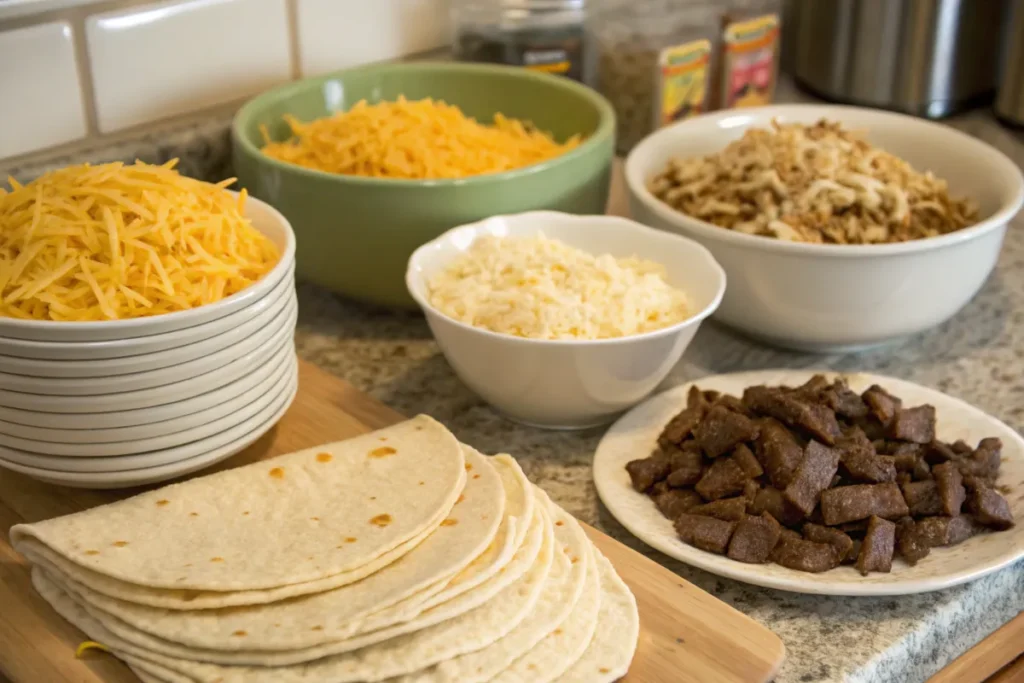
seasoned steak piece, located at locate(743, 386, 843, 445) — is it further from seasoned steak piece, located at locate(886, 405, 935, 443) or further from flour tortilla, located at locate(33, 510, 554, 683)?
flour tortilla, located at locate(33, 510, 554, 683)

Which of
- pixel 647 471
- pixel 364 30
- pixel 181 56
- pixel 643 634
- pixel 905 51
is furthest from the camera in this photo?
pixel 905 51

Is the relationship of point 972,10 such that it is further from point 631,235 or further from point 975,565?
point 975,565

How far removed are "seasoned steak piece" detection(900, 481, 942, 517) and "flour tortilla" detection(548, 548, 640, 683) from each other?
1.21 feet

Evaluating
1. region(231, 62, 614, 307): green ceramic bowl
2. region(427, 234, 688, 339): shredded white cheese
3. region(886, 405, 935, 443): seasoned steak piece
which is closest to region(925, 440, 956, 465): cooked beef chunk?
region(886, 405, 935, 443): seasoned steak piece

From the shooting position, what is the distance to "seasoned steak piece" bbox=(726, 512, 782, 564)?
1.23 metres

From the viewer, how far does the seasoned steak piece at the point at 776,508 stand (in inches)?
50.1

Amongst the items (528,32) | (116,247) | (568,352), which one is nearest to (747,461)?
(568,352)

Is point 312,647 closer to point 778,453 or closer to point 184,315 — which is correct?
point 184,315

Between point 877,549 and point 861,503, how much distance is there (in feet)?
0.19

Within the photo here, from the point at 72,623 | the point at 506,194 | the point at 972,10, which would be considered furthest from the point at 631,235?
the point at 972,10

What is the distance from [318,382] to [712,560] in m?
0.63

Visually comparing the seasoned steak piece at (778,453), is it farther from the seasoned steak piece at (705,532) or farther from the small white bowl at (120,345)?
the small white bowl at (120,345)

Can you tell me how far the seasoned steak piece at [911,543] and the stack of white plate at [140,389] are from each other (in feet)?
2.46

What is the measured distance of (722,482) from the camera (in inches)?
51.8
